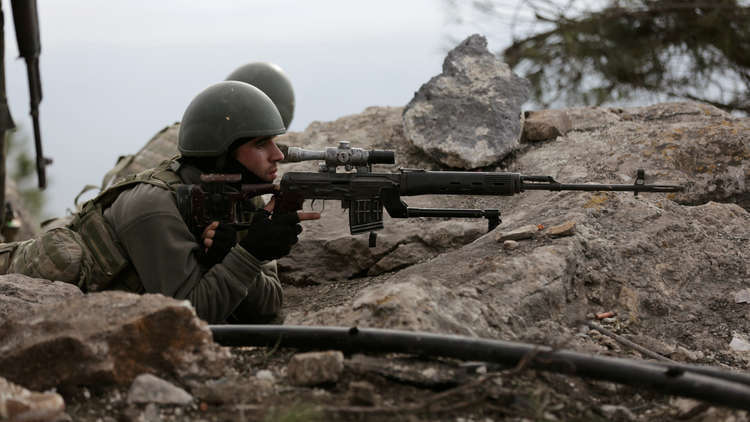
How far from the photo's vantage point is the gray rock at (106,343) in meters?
2.62

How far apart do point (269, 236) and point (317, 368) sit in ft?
4.33

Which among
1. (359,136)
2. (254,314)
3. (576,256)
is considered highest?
(359,136)

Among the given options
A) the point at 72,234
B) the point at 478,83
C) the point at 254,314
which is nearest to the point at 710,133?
the point at 478,83

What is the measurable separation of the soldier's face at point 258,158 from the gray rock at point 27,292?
987 mm

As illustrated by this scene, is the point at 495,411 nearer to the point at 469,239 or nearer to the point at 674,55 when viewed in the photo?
the point at 469,239

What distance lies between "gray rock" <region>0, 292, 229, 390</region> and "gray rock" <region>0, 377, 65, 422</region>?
23 centimetres

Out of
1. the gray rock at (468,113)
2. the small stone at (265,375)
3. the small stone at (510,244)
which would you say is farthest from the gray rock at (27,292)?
the gray rock at (468,113)

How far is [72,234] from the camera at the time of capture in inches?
159

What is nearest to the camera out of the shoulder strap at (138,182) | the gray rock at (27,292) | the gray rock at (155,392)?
the gray rock at (155,392)

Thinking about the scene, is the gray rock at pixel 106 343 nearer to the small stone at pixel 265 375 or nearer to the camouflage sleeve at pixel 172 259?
the small stone at pixel 265 375

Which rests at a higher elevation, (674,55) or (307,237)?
(674,55)

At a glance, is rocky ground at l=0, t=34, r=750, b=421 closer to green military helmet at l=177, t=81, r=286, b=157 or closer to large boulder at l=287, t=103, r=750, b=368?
large boulder at l=287, t=103, r=750, b=368

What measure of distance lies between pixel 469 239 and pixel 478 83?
58.0 inches

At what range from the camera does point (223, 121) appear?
4.05 meters
